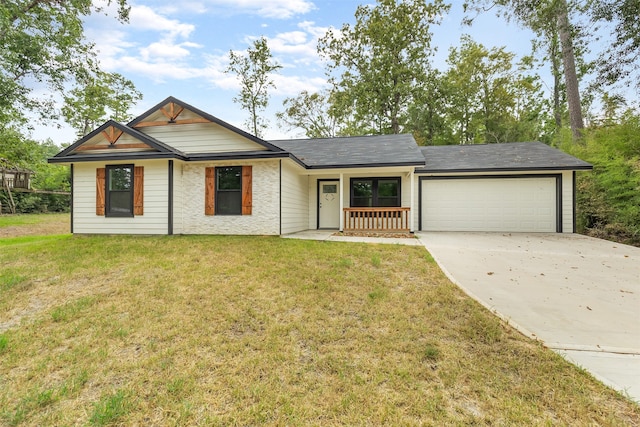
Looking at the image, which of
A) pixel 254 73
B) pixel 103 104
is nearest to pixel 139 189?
pixel 254 73

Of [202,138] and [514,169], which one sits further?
[514,169]

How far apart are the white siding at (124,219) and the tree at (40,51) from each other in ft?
24.7

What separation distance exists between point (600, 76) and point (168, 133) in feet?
38.0

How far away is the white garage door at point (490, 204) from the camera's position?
10133 millimetres

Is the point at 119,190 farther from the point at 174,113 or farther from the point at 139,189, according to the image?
the point at 174,113

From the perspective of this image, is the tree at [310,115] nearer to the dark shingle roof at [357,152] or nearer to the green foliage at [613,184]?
the dark shingle roof at [357,152]

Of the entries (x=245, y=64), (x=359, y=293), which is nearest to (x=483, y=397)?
(x=359, y=293)

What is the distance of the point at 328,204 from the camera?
11492 mm

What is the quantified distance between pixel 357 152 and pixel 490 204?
5166 mm

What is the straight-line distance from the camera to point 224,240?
7.65m

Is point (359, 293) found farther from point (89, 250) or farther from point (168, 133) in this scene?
point (168, 133)

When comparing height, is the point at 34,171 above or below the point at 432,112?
below

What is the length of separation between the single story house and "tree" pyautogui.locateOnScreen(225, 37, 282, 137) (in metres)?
13.0

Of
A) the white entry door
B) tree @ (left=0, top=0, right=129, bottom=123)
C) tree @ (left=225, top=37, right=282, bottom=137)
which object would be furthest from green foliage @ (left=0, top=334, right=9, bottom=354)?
tree @ (left=225, top=37, right=282, bottom=137)
